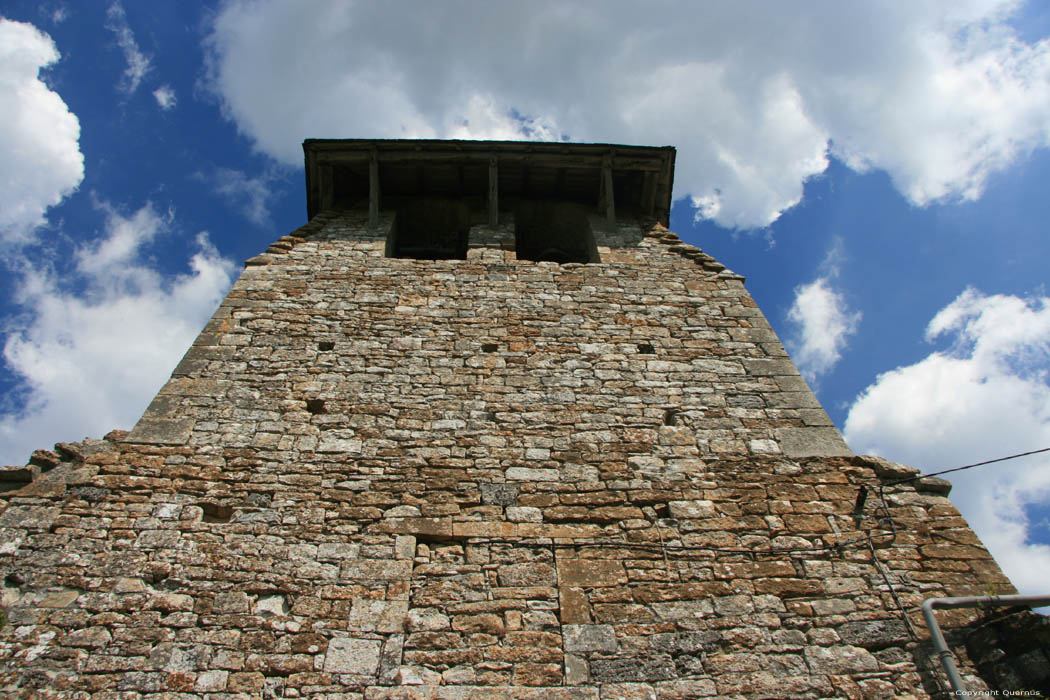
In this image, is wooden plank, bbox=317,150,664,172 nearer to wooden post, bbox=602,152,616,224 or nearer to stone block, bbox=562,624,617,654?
wooden post, bbox=602,152,616,224

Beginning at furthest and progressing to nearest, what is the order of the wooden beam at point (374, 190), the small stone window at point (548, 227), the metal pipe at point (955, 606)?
the small stone window at point (548, 227)
the wooden beam at point (374, 190)
the metal pipe at point (955, 606)

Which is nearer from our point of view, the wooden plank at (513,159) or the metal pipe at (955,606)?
the metal pipe at (955,606)

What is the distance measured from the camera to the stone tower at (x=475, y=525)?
3.41 metres

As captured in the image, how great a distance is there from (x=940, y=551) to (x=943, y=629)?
60 centimetres

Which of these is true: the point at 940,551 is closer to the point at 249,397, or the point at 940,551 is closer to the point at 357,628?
the point at 357,628

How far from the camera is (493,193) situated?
852 cm

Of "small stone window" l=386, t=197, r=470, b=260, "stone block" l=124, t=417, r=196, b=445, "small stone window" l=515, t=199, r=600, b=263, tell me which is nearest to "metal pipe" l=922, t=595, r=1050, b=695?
"stone block" l=124, t=417, r=196, b=445

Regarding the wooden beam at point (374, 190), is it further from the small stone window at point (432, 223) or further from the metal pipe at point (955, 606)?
the metal pipe at point (955, 606)

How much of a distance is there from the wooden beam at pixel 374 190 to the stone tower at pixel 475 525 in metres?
1.92

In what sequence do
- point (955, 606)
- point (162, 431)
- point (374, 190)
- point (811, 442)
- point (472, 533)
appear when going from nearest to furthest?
point (955, 606) → point (472, 533) → point (162, 431) → point (811, 442) → point (374, 190)

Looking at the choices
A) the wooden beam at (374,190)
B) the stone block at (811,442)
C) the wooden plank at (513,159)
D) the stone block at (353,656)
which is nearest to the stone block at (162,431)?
the stone block at (353,656)

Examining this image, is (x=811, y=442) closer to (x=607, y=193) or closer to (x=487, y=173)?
(x=607, y=193)

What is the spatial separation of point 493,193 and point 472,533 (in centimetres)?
553

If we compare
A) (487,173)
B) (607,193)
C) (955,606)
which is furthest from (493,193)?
(955,606)
